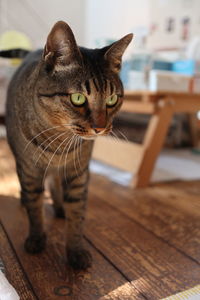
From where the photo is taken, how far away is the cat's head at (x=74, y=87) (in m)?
0.71

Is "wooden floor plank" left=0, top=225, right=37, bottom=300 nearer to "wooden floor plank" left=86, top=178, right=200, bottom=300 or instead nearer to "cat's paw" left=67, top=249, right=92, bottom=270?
"cat's paw" left=67, top=249, right=92, bottom=270

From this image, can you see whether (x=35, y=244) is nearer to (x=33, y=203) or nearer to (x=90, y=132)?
(x=33, y=203)

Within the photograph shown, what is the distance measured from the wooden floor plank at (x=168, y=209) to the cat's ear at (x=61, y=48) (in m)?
0.69

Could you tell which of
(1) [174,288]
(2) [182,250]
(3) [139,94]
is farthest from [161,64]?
(1) [174,288]

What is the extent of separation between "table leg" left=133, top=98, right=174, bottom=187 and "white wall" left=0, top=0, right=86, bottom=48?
216cm

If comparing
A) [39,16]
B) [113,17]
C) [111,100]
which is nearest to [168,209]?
[111,100]

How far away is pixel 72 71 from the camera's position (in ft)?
2.38

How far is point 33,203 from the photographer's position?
0.91 m

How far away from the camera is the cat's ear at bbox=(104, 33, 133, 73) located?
2.56 feet

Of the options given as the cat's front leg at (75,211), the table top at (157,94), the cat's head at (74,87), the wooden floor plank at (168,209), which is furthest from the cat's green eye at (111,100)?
the table top at (157,94)

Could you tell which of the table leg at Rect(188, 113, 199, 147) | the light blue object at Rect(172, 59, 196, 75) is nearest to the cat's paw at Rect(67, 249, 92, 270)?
the light blue object at Rect(172, 59, 196, 75)

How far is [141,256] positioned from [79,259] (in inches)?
8.1

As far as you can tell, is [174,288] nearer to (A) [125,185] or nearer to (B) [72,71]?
(B) [72,71]

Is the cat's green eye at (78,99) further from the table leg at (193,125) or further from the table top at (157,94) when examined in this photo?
the table leg at (193,125)
